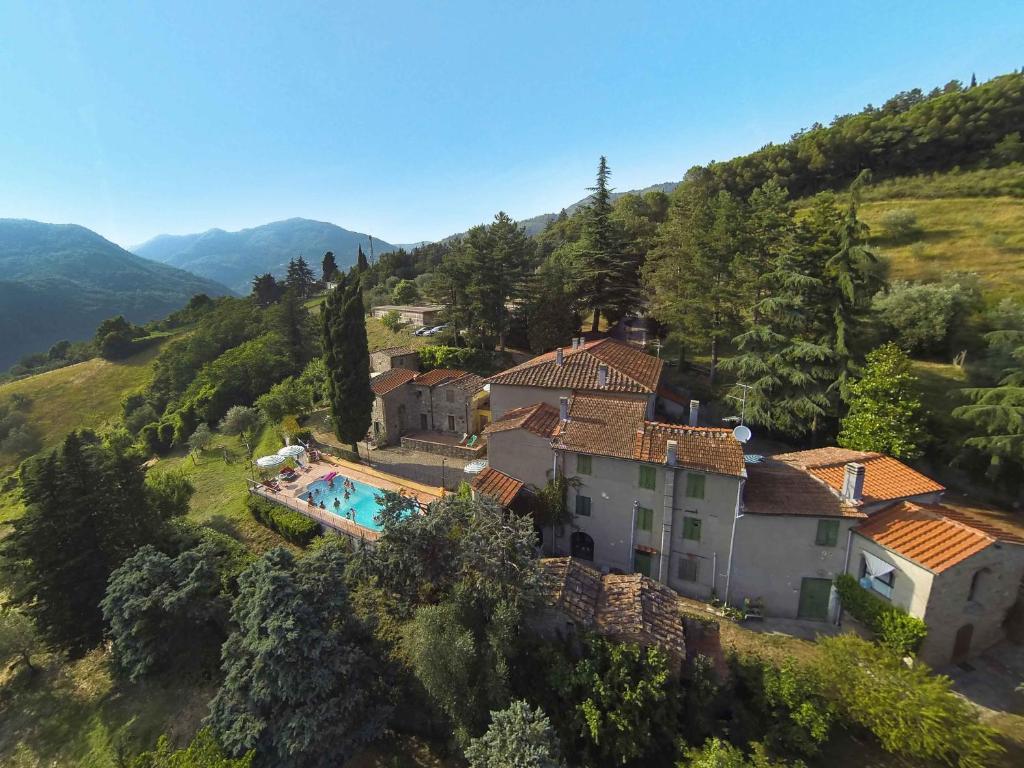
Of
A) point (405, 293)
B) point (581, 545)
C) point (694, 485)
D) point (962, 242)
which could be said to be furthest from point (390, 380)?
point (962, 242)

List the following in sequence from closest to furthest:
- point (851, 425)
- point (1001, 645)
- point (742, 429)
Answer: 1. point (1001, 645)
2. point (742, 429)
3. point (851, 425)

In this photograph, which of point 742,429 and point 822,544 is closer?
point 822,544

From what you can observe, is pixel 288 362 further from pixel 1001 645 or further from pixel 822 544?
pixel 1001 645

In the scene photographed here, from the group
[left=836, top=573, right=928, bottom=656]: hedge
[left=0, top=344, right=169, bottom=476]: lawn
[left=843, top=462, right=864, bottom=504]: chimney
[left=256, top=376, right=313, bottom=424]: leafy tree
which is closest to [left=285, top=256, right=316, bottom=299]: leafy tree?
[left=0, top=344, right=169, bottom=476]: lawn

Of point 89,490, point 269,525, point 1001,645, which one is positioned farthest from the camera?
point 269,525

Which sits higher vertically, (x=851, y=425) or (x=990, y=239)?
(x=990, y=239)

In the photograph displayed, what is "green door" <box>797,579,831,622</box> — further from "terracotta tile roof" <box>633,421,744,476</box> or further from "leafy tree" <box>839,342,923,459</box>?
"leafy tree" <box>839,342,923,459</box>

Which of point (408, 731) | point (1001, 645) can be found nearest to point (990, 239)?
point (1001, 645)
